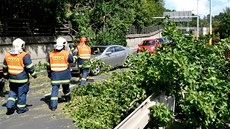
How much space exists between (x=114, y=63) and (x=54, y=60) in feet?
28.6

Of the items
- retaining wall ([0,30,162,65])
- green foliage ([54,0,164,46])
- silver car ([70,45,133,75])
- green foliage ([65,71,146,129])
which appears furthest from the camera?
green foliage ([54,0,164,46])

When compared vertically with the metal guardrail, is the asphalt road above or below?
below

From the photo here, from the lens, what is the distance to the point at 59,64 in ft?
27.6

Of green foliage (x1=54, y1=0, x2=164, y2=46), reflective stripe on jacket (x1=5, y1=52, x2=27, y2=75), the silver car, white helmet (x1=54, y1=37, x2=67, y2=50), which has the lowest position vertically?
the silver car

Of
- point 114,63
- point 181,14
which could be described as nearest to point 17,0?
point 114,63

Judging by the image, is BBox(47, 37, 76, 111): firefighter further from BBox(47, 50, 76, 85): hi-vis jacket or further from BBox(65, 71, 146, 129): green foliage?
BBox(65, 71, 146, 129): green foliage

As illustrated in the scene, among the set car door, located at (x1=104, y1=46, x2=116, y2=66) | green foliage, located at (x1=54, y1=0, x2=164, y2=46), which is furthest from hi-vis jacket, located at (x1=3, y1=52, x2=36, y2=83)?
→ green foliage, located at (x1=54, y1=0, x2=164, y2=46)

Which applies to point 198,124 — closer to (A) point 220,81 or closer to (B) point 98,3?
(A) point 220,81

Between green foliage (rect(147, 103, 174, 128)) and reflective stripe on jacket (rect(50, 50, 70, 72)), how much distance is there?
3249mm

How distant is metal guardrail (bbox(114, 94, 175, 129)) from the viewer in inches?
195

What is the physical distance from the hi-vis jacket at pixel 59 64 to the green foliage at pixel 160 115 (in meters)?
3.23

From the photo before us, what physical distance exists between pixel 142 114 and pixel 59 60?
3.47m

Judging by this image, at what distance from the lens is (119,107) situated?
22.8 ft

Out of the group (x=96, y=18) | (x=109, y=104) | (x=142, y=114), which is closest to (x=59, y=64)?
(x=109, y=104)
